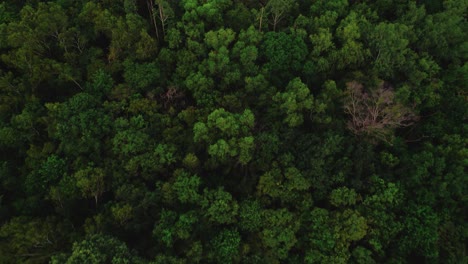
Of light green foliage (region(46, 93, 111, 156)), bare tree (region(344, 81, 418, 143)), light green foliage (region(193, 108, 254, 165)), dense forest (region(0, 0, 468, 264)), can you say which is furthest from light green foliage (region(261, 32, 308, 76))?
light green foliage (region(46, 93, 111, 156))

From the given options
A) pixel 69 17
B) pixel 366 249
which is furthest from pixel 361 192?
pixel 69 17

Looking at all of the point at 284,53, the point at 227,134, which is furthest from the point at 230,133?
the point at 284,53

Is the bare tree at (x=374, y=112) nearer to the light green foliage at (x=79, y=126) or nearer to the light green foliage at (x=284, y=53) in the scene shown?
the light green foliage at (x=284, y=53)

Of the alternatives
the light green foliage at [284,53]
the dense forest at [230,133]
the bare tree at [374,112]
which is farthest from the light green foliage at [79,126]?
the bare tree at [374,112]

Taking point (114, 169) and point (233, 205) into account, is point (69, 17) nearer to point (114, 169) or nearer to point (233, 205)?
point (114, 169)

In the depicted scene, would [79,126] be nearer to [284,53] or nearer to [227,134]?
[227,134]

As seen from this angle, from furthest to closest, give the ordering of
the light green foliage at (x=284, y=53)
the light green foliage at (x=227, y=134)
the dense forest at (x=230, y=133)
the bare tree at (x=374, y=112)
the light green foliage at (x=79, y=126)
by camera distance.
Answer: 1. the light green foliage at (x=284, y=53)
2. the bare tree at (x=374, y=112)
3. the light green foliage at (x=79, y=126)
4. the light green foliage at (x=227, y=134)
5. the dense forest at (x=230, y=133)
